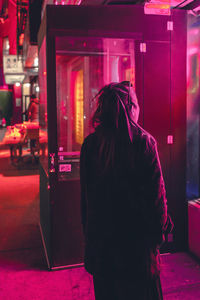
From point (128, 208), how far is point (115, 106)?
586mm

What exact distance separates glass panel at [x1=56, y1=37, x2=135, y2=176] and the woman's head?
207 centimetres

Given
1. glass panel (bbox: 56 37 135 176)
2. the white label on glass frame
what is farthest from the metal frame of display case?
glass panel (bbox: 56 37 135 176)

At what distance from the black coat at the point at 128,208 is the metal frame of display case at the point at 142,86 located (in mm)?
1801

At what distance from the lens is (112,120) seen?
1.95 metres

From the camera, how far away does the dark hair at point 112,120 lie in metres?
1.94

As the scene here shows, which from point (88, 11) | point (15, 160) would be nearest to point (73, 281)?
point (88, 11)

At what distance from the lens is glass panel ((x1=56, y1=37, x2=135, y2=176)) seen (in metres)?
4.20

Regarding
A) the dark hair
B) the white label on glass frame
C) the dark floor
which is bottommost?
the dark floor

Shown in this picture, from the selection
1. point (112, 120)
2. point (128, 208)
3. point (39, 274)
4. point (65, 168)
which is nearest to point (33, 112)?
point (65, 168)

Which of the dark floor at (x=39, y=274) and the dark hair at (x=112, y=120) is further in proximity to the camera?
the dark floor at (x=39, y=274)

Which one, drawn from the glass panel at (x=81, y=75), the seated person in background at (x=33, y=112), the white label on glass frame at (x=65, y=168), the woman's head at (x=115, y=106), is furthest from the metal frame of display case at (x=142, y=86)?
the seated person in background at (x=33, y=112)

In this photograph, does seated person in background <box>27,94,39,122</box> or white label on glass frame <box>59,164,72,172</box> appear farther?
seated person in background <box>27,94,39,122</box>

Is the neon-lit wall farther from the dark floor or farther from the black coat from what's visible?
the black coat

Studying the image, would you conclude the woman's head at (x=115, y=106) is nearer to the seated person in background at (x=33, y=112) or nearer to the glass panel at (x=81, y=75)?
the glass panel at (x=81, y=75)
